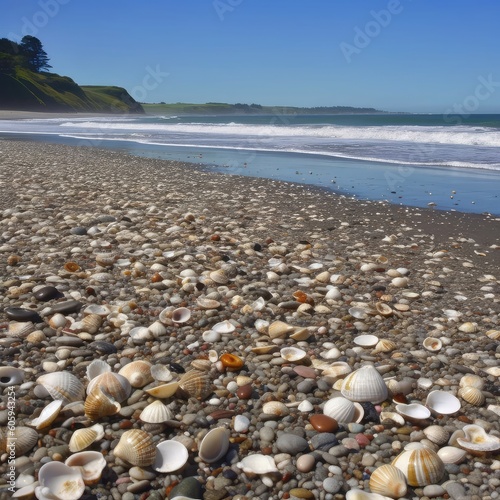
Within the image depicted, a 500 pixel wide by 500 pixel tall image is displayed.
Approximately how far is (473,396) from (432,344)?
0.70 meters

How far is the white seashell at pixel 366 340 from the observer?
11.8 feet

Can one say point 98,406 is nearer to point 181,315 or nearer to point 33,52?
point 181,315

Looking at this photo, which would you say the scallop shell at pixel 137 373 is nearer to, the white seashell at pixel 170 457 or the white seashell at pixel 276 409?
the white seashell at pixel 170 457

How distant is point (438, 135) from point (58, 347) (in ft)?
78.8

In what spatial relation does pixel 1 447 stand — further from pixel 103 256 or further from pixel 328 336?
pixel 103 256

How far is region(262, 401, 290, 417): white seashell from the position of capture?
275 cm

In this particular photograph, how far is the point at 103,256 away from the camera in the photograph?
518 cm

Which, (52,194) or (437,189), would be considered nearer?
(52,194)

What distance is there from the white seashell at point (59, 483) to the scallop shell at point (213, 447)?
55cm

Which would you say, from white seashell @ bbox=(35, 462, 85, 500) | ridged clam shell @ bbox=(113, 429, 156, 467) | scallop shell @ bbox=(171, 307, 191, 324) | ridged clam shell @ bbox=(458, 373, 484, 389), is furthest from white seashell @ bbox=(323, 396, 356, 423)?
scallop shell @ bbox=(171, 307, 191, 324)

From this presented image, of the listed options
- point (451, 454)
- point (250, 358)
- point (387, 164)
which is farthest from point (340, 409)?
point (387, 164)

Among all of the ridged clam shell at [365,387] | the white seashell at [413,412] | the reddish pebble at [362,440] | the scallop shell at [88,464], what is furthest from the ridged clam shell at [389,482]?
the scallop shell at [88,464]

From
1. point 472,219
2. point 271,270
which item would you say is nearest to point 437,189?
point 472,219

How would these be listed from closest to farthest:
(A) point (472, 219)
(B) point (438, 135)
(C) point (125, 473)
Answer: (C) point (125, 473) < (A) point (472, 219) < (B) point (438, 135)
